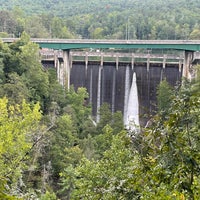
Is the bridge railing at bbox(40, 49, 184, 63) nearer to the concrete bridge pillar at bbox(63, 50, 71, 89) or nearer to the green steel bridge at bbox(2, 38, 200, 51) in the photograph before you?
the concrete bridge pillar at bbox(63, 50, 71, 89)

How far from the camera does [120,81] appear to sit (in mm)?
40031

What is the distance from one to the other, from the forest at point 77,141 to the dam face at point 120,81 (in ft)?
12.3

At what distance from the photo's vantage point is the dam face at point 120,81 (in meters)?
39.4

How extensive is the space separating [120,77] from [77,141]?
14.1m

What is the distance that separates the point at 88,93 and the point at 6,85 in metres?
12.7

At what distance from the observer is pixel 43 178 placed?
818 inches

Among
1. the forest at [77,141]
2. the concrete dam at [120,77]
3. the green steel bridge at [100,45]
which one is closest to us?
the forest at [77,141]

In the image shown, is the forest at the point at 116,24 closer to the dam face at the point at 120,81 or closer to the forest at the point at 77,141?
the forest at the point at 77,141

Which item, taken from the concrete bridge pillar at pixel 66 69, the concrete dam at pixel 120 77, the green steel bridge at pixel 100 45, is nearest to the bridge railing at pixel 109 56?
the concrete dam at pixel 120 77

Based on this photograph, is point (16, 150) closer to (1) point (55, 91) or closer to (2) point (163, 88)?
(1) point (55, 91)

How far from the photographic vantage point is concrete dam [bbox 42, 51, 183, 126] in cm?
3944

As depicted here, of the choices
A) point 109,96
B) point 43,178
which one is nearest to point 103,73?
point 109,96

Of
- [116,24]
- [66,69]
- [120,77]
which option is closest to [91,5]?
[116,24]

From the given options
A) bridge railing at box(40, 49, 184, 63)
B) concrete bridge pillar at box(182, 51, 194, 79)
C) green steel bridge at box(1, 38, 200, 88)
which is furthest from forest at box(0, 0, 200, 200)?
bridge railing at box(40, 49, 184, 63)
